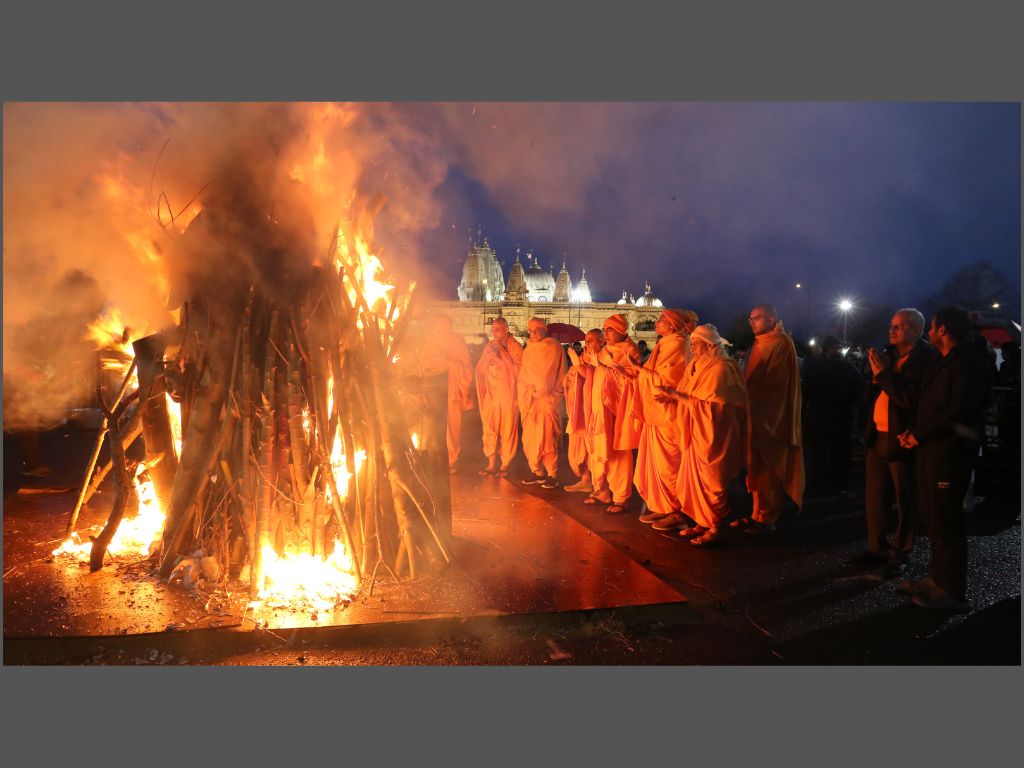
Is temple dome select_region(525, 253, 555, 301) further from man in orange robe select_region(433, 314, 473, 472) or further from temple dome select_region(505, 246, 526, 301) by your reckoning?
man in orange robe select_region(433, 314, 473, 472)

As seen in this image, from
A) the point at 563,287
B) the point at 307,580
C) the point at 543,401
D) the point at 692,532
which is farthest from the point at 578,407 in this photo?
the point at 563,287

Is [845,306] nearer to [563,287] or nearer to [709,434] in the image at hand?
[563,287]

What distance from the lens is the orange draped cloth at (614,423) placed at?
732 centimetres

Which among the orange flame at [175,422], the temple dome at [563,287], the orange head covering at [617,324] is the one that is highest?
the temple dome at [563,287]

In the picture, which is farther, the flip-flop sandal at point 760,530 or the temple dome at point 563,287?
the temple dome at point 563,287

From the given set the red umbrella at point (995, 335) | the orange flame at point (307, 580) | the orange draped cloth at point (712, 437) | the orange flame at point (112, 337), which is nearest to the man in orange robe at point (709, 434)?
the orange draped cloth at point (712, 437)

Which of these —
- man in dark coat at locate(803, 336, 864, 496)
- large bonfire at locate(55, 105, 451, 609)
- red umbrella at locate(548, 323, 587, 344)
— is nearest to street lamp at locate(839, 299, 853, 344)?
red umbrella at locate(548, 323, 587, 344)

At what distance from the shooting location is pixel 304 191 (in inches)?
181

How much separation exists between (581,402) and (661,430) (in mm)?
1835

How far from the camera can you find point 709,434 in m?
6.05

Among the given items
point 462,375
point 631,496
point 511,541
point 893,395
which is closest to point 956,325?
point 893,395

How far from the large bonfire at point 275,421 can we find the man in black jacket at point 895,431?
3886 millimetres

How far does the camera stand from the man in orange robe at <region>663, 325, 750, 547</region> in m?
6.00

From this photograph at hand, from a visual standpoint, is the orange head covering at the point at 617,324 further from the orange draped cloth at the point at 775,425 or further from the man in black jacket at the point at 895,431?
the man in black jacket at the point at 895,431
